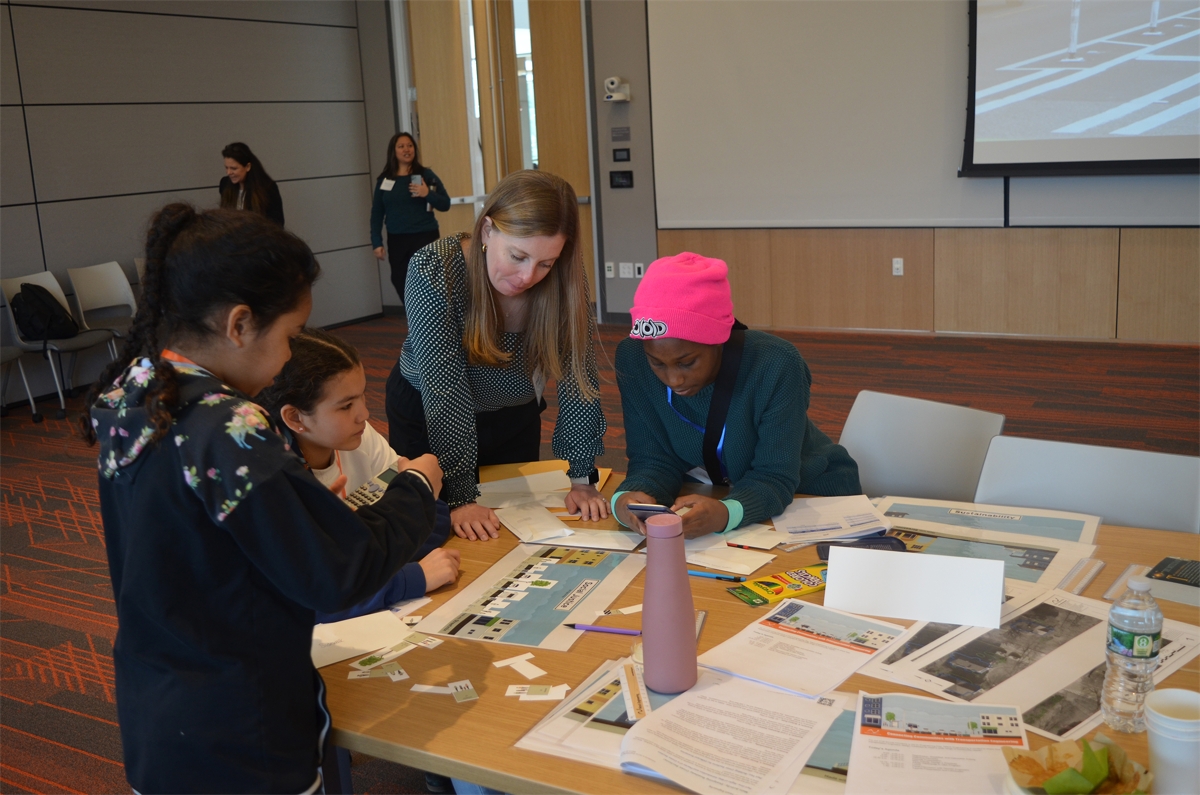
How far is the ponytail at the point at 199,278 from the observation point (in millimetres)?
1148

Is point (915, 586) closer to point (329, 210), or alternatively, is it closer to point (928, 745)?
point (928, 745)

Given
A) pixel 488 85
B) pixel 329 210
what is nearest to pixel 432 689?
pixel 488 85

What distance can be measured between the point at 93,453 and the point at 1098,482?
16.8ft

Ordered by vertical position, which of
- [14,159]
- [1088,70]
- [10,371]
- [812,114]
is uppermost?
[1088,70]

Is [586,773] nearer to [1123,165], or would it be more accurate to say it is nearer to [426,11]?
[1123,165]

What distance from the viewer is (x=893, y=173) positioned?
6488 mm

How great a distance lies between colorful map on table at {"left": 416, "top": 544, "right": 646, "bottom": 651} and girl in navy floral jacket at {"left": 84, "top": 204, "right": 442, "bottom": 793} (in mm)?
366

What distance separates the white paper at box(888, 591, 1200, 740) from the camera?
1.23 metres

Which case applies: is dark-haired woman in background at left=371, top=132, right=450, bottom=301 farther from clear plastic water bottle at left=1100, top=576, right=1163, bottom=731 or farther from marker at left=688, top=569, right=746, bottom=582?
clear plastic water bottle at left=1100, top=576, right=1163, bottom=731

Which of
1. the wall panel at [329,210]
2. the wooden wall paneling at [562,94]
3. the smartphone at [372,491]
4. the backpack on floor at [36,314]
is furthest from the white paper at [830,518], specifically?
the wall panel at [329,210]

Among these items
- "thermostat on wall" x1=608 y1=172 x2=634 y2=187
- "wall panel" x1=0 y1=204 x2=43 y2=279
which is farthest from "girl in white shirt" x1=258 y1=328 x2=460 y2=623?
"thermostat on wall" x1=608 y1=172 x2=634 y2=187

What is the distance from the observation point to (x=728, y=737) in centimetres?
119

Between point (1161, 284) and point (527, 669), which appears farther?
point (1161, 284)

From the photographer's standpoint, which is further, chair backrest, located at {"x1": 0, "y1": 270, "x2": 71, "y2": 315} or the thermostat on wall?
the thermostat on wall
